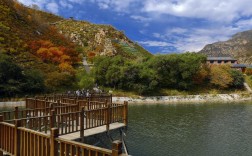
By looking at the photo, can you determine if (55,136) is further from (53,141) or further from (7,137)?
(7,137)

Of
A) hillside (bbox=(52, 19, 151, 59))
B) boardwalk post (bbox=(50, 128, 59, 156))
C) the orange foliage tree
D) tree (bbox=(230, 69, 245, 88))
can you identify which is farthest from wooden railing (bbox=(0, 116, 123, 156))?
hillside (bbox=(52, 19, 151, 59))

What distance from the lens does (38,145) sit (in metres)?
6.98

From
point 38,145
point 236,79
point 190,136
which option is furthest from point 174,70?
point 38,145

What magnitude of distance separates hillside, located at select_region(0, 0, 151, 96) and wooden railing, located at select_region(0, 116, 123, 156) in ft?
90.1

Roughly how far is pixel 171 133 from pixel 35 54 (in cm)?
4066

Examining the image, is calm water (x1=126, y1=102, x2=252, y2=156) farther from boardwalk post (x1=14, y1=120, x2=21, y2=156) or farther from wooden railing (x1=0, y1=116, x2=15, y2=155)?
boardwalk post (x1=14, y1=120, x2=21, y2=156)

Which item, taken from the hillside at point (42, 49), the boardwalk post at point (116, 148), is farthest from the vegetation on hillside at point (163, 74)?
the boardwalk post at point (116, 148)

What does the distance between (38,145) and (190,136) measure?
42.9 feet

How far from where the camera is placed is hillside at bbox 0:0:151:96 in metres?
36.1

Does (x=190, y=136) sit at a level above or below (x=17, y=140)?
below

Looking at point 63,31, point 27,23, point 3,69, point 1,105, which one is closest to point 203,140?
point 1,105

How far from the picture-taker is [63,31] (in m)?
88.8

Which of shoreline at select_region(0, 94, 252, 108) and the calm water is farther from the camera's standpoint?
shoreline at select_region(0, 94, 252, 108)

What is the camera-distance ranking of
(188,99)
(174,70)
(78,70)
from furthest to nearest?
(78,70)
(174,70)
(188,99)
